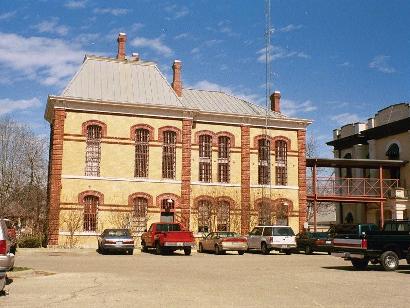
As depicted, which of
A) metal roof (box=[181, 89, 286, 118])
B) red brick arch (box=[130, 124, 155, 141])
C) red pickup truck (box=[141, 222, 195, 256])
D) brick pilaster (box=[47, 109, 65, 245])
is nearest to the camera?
red pickup truck (box=[141, 222, 195, 256])

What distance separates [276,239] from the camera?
27.8 meters

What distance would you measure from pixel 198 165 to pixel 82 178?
7.97 meters

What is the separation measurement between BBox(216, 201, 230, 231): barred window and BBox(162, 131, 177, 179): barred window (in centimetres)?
394

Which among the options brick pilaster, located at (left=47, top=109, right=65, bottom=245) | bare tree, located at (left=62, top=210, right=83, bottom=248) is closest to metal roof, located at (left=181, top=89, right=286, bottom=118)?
brick pilaster, located at (left=47, top=109, right=65, bottom=245)

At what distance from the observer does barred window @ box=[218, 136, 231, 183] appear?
121ft

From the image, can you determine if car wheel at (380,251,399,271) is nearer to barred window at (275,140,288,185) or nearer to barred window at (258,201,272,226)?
barred window at (258,201,272,226)

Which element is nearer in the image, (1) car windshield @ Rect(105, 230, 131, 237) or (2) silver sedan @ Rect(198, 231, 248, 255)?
(1) car windshield @ Rect(105, 230, 131, 237)

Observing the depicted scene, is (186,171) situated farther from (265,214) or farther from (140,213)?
(265,214)

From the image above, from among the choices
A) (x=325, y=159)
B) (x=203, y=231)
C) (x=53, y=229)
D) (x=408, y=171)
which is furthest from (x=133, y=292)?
(x=408, y=171)

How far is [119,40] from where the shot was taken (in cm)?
3891

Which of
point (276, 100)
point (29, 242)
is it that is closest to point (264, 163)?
point (276, 100)

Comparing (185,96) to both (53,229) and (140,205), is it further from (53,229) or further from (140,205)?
(53,229)

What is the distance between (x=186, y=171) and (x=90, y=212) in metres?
6.83

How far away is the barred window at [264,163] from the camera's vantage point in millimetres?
37781
